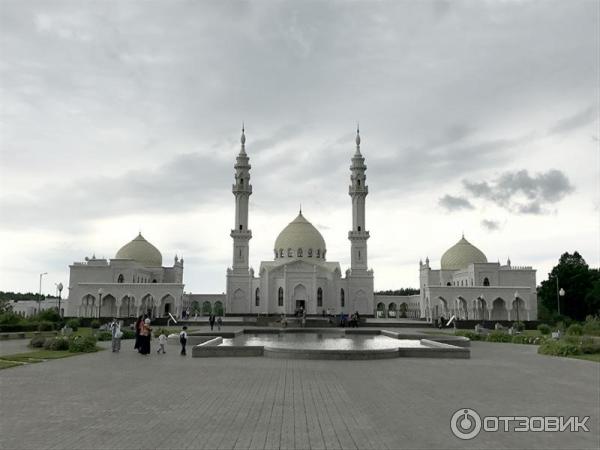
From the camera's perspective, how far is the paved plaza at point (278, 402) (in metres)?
8.51

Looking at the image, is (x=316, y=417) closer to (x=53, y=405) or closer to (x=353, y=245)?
(x=53, y=405)

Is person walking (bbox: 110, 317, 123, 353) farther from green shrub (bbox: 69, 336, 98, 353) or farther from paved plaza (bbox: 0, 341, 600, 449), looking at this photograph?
paved plaza (bbox: 0, 341, 600, 449)

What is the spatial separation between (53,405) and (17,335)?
24.4 metres

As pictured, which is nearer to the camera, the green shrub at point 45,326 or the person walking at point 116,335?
the person walking at point 116,335

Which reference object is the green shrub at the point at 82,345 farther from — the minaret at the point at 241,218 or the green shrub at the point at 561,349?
the minaret at the point at 241,218

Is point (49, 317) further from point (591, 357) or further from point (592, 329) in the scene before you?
A: point (592, 329)

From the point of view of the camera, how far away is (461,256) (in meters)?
68.7

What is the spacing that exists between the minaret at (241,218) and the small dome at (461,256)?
2561 centimetres

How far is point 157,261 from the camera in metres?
70.8

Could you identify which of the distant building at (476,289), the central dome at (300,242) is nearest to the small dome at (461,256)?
the distant building at (476,289)

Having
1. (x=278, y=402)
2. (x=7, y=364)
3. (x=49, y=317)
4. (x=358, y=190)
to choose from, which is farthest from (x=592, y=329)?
(x=49, y=317)

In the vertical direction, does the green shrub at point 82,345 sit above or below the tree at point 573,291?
A: below

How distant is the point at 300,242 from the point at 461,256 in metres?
20.3

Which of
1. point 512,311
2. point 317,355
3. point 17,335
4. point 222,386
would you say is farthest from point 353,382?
point 512,311
